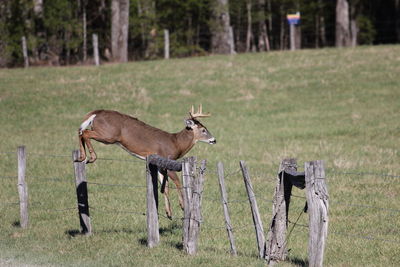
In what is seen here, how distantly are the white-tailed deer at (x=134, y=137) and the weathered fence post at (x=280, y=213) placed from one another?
2.69 meters

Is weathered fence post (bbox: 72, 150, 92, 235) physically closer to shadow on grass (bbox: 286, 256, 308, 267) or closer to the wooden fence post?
the wooden fence post

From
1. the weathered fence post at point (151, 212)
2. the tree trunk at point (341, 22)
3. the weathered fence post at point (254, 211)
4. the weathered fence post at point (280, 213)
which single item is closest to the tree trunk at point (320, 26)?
the tree trunk at point (341, 22)

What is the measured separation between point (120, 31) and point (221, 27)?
5818 millimetres

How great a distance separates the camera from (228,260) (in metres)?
9.40

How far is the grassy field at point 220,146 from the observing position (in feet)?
34.3

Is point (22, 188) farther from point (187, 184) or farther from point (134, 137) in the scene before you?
point (187, 184)

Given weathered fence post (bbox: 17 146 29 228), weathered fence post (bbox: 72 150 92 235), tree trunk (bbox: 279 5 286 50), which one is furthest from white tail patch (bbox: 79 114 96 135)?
tree trunk (bbox: 279 5 286 50)

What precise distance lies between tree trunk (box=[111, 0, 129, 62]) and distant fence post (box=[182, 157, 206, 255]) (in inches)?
1147

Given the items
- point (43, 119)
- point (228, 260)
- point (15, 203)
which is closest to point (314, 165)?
point (228, 260)

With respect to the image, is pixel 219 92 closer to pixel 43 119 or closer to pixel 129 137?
pixel 43 119

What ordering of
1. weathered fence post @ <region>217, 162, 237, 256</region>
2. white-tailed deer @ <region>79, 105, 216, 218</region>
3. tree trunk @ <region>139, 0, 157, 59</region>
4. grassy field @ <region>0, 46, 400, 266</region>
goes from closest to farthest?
weathered fence post @ <region>217, 162, 237, 256</region> < grassy field @ <region>0, 46, 400, 266</region> < white-tailed deer @ <region>79, 105, 216, 218</region> < tree trunk @ <region>139, 0, 157, 59</region>

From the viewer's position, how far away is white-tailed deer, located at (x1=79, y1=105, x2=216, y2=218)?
11.7 metres

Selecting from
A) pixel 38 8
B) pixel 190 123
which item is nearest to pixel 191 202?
pixel 190 123

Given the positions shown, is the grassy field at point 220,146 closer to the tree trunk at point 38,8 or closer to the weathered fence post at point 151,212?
the weathered fence post at point 151,212
